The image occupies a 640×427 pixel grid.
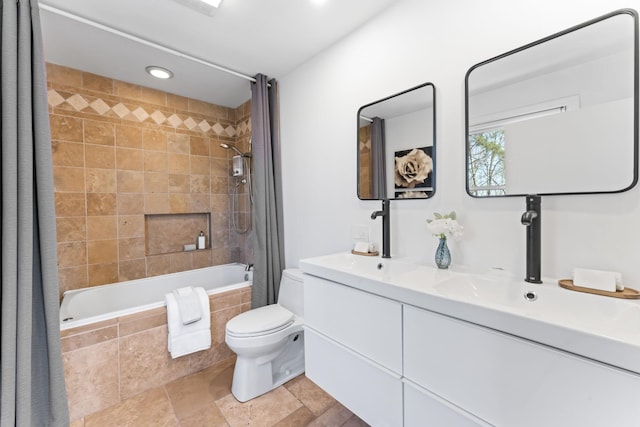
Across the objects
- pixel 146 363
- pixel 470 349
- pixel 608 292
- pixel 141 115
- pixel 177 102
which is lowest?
pixel 146 363

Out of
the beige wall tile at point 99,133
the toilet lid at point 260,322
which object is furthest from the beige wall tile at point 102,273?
the toilet lid at point 260,322

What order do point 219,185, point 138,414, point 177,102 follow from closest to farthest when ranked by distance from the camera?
point 138,414
point 177,102
point 219,185

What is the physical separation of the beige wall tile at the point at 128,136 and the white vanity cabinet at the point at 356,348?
238 cm

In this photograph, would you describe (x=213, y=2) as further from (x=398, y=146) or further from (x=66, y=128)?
(x=66, y=128)

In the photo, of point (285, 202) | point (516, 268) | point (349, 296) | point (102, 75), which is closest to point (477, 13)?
point (516, 268)

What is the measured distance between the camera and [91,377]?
1.67m

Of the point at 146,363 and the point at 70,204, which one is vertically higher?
the point at 70,204

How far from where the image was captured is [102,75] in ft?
8.21

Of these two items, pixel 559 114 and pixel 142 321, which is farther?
pixel 142 321

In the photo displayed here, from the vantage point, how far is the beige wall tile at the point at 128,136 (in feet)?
8.55

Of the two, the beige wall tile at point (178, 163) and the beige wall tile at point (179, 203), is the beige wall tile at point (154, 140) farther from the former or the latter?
the beige wall tile at point (179, 203)

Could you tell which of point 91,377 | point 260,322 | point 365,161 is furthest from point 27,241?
point 365,161

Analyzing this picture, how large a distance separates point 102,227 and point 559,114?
336cm

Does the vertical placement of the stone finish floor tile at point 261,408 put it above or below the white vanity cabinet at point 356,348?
below
